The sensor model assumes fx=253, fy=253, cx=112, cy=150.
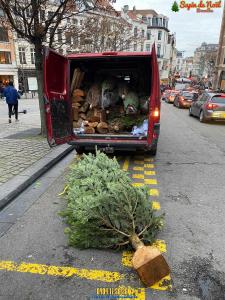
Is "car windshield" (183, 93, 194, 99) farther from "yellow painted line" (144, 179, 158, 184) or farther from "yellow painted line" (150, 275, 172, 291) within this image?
"yellow painted line" (150, 275, 172, 291)

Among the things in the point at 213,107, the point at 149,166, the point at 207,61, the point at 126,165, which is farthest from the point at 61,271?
the point at 207,61

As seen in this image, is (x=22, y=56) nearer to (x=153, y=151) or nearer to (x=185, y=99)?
(x=185, y=99)

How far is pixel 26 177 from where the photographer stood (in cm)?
494

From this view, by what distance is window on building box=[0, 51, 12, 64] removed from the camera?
37719 millimetres

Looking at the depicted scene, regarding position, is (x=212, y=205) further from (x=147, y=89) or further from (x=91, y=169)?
(x=147, y=89)

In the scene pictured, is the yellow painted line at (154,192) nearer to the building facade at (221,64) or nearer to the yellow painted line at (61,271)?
the yellow painted line at (61,271)

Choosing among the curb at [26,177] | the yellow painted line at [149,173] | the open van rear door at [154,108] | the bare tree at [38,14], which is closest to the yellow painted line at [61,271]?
the curb at [26,177]

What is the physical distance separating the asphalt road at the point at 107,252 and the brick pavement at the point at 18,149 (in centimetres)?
76

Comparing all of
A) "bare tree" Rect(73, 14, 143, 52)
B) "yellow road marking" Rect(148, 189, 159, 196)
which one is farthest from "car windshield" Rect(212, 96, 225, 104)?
"bare tree" Rect(73, 14, 143, 52)

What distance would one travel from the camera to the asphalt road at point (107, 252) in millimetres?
2422

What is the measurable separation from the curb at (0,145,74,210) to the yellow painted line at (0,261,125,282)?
4.76 ft

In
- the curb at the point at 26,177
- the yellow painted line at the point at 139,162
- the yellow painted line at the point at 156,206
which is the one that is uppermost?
the curb at the point at 26,177

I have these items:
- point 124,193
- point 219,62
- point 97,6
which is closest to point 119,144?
point 124,193

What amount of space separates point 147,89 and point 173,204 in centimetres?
440
